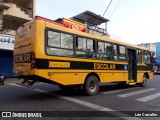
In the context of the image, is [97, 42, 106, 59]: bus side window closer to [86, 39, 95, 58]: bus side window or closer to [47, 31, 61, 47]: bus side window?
[86, 39, 95, 58]: bus side window

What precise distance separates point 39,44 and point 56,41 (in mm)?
846

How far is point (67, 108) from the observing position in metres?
7.40

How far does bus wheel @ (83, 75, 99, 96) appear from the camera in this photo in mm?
9953

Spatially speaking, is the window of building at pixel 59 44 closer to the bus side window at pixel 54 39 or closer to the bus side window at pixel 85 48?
the bus side window at pixel 54 39

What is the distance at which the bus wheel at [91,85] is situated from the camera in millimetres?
9953

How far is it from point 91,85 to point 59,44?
2.74 meters

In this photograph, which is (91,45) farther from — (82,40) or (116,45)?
(116,45)

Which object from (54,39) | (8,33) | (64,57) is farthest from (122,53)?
(8,33)

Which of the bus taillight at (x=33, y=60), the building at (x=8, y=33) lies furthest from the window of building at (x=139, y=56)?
the building at (x=8, y=33)

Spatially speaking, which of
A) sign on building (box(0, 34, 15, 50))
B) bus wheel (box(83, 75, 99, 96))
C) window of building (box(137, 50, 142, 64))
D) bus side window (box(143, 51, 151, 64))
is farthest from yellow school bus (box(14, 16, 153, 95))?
sign on building (box(0, 34, 15, 50))

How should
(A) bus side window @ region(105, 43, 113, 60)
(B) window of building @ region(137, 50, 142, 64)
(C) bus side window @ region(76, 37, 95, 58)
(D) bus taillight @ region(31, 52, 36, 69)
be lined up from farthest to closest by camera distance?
(B) window of building @ region(137, 50, 142, 64) → (A) bus side window @ region(105, 43, 113, 60) → (C) bus side window @ region(76, 37, 95, 58) → (D) bus taillight @ region(31, 52, 36, 69)

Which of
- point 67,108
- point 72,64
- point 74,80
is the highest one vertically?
point 72,64

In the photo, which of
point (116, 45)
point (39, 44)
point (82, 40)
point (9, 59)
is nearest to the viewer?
point (39, 44)

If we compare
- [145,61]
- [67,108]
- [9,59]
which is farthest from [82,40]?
[9,59]
